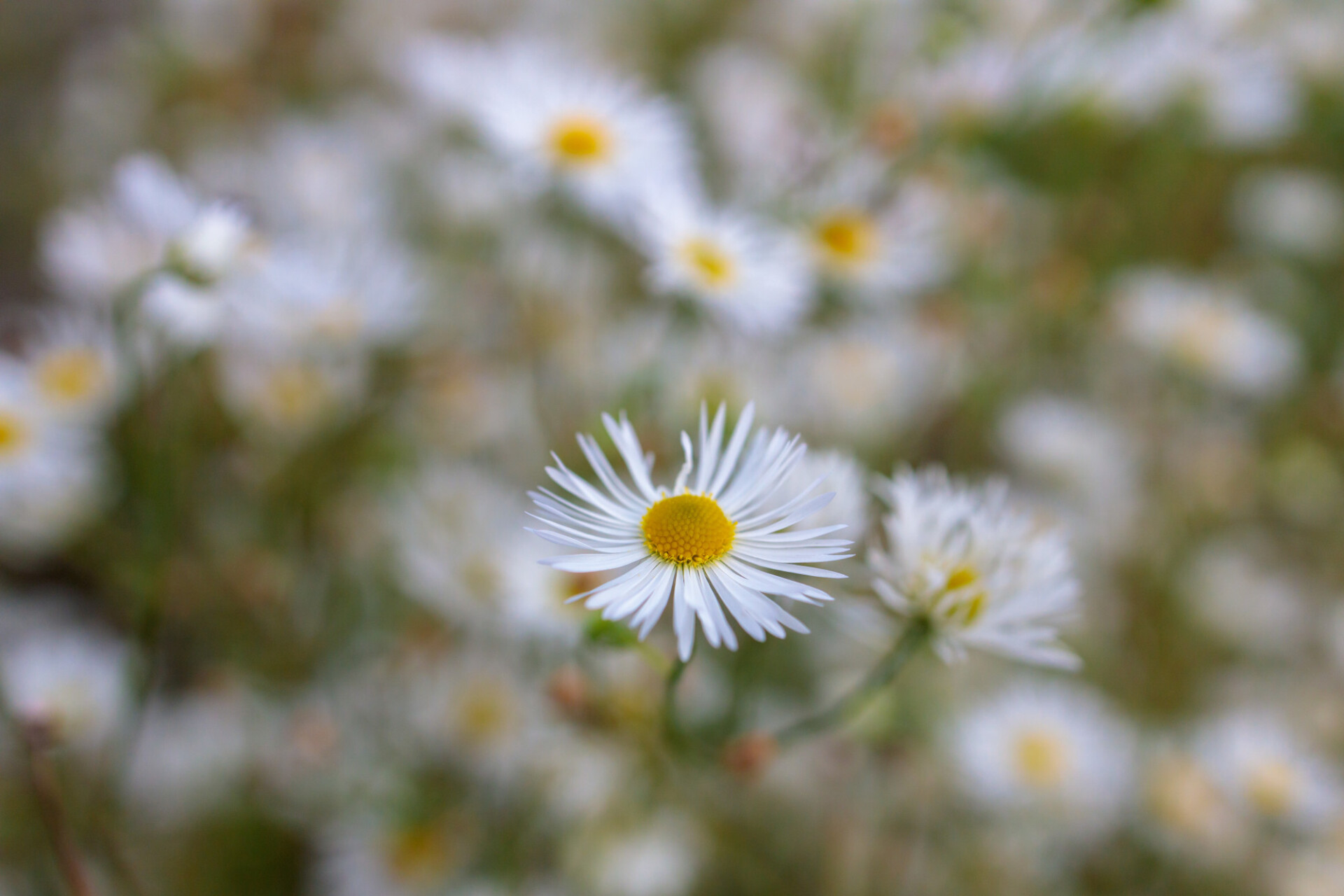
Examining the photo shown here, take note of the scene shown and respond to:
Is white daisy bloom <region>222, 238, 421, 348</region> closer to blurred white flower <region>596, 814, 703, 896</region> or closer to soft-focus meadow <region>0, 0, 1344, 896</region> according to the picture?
soft-focus meadow <region>0, 0, 1344, 896</region>

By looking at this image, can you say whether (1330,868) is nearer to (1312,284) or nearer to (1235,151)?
(1312,284)

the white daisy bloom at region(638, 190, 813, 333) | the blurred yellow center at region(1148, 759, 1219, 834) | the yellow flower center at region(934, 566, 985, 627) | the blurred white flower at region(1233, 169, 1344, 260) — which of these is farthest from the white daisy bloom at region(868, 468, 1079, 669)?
the blurred white flower at region(1233, 169, 1344, 260)

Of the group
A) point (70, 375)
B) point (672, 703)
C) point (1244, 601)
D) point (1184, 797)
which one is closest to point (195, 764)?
point (70, 375)

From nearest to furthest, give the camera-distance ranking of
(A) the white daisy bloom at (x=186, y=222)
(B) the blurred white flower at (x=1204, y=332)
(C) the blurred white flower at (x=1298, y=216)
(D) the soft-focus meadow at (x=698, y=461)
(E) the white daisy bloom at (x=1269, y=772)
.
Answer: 1. (A) the white daisy bloom at (x=186, y=222)
2. (D) the soft-focus meadow at (x=698, y=461)
3. (E) the white daisy bloom at (x=1269, y=772)
4. (B) the blurred white flower at (x=1204, y=332)
5. (C) the blurred white flower at (x=1298, y=216)

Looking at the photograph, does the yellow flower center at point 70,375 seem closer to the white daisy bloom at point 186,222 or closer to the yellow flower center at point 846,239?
the white daisy bloom at point 186,222

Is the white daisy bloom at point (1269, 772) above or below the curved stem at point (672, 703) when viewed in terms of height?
above

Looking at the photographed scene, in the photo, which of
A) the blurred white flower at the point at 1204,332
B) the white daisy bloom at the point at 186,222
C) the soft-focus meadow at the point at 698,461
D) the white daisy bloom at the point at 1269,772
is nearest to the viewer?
the white daisy bloom at the point at 186,222

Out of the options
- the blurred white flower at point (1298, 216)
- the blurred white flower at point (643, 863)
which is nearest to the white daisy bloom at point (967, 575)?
the blurred white flower at point (643, 863)

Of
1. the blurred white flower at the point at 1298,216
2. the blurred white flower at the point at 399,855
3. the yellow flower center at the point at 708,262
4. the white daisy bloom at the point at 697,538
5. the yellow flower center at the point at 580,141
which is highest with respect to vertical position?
the blurred white flower at the point at 1298,216
